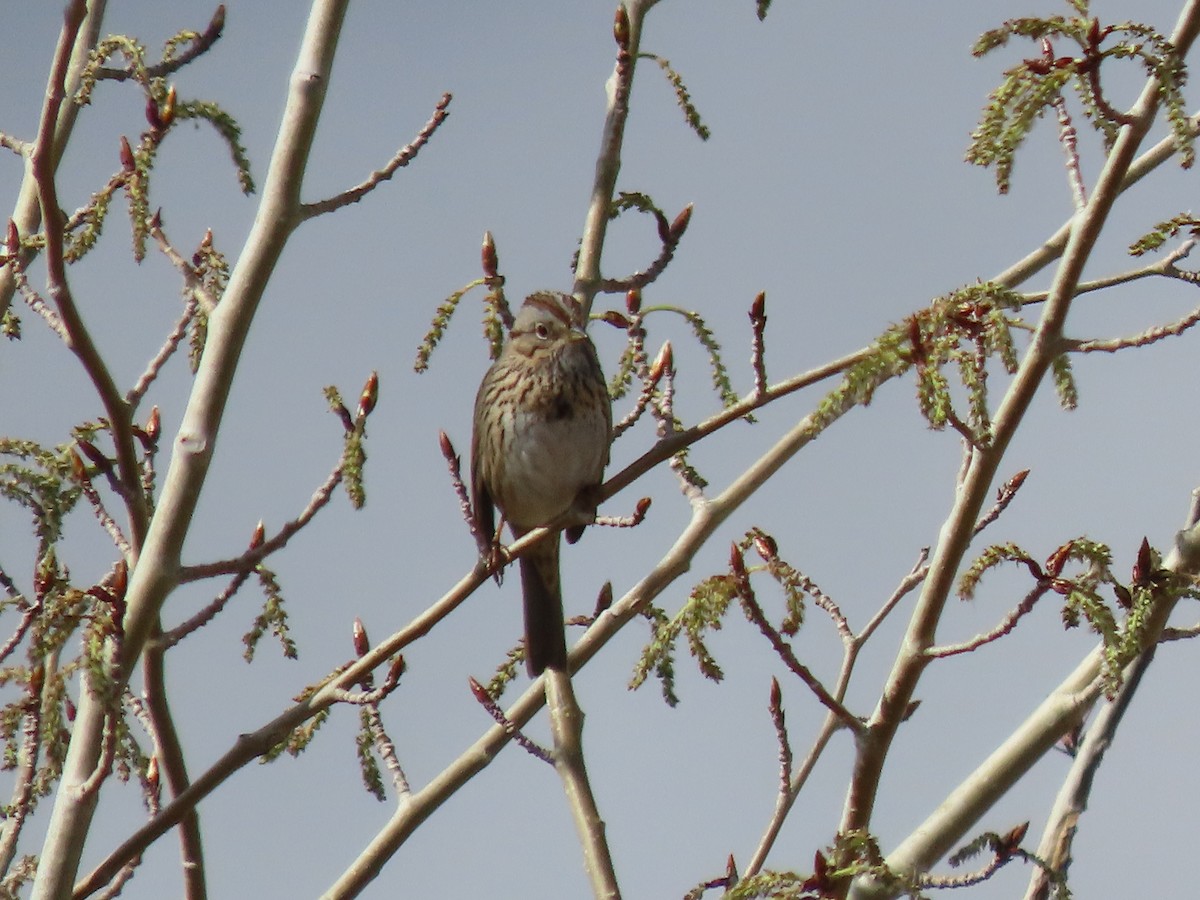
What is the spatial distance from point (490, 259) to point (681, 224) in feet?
1.84

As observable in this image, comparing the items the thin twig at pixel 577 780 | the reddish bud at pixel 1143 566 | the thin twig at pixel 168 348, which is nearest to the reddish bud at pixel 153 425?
the thin twig at pixel 168 348

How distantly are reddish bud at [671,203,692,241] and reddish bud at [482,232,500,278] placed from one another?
51 centimetres

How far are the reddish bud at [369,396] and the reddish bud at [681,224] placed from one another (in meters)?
0.90

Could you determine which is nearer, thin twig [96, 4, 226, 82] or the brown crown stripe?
thin twig [96, 4, 226, 82]

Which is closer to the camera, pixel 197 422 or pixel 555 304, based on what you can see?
pixel 197 422

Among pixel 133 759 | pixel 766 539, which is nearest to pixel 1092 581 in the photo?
pixel 766 539

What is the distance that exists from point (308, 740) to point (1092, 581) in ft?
6.60

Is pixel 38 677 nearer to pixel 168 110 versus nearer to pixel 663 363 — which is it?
pixel 168 110

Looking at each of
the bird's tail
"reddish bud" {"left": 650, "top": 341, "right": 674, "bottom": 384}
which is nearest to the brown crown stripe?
the bird's tail

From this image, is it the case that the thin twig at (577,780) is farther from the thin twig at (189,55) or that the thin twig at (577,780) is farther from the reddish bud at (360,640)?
the thin twig at (189,55)

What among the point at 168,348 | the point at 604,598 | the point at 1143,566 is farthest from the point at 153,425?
the point at 1143,566

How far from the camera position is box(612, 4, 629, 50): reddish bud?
4.41 metres

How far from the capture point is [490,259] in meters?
4.08

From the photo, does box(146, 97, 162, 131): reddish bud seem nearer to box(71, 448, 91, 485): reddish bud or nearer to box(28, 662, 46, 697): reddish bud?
box(71, 448, 91, 485): reddish bud
